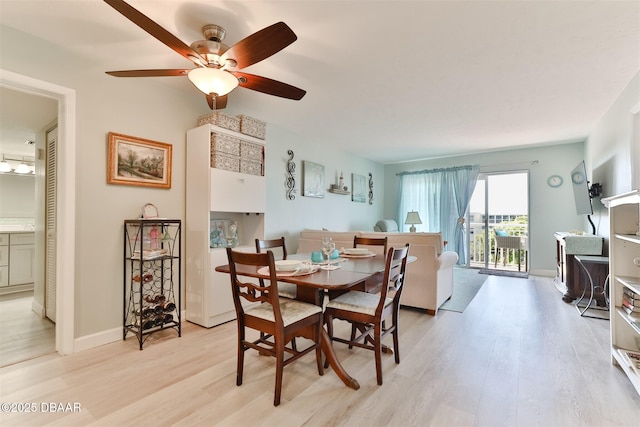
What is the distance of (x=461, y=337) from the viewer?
103 inches

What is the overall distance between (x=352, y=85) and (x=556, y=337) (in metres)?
2.99

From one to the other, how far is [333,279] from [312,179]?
3.38 metres

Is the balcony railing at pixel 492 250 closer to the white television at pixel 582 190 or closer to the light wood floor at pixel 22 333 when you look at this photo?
the white television at pixel 582 190

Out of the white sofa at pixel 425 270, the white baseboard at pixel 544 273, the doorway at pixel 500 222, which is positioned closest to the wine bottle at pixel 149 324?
the white sofa at pixel 425 270

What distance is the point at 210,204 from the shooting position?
113 inches

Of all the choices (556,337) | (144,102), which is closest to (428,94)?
(556,337)

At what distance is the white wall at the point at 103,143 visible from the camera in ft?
7.38

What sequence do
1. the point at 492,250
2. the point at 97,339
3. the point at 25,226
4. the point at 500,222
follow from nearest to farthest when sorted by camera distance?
the point at 97,339
the point at 25,226
the point at 500,222
the point at 492,250

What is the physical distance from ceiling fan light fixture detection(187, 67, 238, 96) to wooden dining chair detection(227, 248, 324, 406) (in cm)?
105

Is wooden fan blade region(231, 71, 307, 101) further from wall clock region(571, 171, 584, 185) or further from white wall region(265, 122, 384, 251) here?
wall clock region(571, 171, 584, 185)

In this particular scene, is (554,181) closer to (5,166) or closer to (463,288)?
(463,288)

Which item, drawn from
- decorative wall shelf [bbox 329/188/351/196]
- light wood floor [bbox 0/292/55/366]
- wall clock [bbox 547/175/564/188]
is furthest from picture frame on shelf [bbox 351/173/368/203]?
light wood floor [bbox 0/292/55/366]

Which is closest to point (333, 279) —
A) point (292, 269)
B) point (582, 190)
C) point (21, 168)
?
point (292, 269)

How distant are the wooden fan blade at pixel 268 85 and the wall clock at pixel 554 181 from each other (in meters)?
5.39
